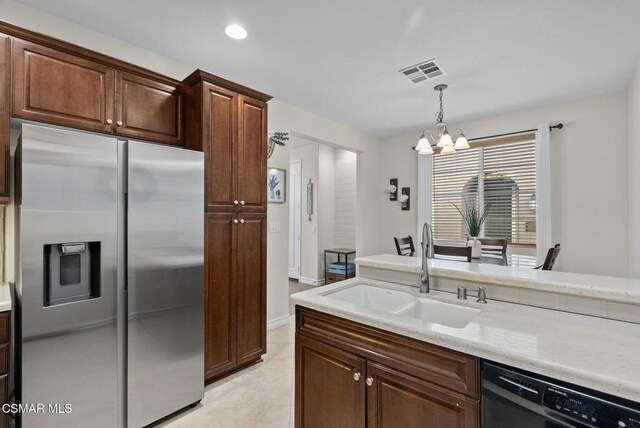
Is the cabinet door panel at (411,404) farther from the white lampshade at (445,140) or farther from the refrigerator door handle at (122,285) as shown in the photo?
the white lampshade at (445,140)

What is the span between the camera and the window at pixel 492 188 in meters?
4.01

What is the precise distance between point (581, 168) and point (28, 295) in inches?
200

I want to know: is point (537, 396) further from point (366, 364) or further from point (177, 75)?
point (177, 75)

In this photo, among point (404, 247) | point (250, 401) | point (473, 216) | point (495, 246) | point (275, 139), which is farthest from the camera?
point (473, 216)

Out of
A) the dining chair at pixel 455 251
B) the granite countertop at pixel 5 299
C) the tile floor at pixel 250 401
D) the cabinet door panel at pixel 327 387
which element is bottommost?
the tile floor at pixel 250 401

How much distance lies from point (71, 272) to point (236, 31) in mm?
1918

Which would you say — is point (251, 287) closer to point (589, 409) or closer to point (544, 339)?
point (544, 339)

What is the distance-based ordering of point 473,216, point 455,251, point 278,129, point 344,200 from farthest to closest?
point 344,200 → point 473,216 → point 278,129 → point 455,251

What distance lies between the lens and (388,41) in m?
2.37

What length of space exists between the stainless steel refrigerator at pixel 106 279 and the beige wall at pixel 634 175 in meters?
3.81

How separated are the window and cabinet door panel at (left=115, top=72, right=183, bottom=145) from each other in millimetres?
3835

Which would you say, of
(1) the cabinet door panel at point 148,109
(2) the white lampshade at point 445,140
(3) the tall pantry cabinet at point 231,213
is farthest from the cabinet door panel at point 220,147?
(2) the white lampshade at point 445,140

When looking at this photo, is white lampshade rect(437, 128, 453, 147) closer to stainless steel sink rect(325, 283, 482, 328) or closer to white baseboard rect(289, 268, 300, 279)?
stainless steel sink rect(325, 283, 482, 328)

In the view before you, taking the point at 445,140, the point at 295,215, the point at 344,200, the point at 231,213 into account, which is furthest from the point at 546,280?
the point at 295,215
